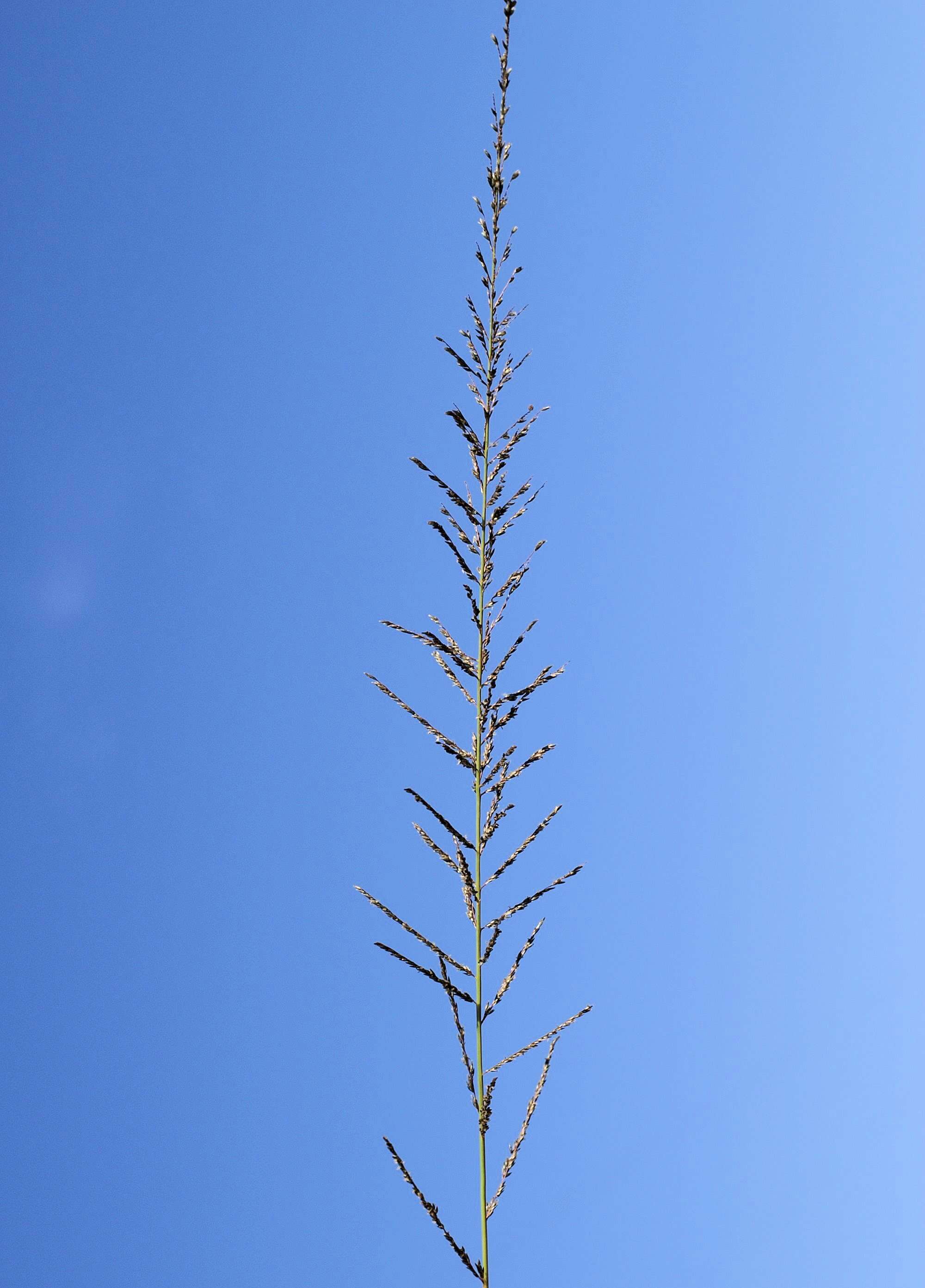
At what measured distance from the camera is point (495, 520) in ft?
12.2

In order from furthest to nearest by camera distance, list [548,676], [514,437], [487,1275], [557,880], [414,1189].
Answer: [514,437], [548,676], [557,880], [414,1189], [487,1275]

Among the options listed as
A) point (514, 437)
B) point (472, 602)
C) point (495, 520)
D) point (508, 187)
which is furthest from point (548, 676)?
point (508, 187)

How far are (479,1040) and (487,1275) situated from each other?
60 cm

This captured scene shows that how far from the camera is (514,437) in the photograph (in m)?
3.92

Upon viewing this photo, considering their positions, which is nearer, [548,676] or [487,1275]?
[487,1275]

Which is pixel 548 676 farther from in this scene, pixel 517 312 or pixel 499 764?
pixel 517 312

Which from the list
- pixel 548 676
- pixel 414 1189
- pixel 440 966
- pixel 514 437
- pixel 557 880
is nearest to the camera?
pixel 414 1189

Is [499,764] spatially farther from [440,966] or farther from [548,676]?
[440,966]

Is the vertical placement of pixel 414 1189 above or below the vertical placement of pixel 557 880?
below

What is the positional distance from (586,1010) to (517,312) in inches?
111

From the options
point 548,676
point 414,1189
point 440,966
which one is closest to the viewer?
point 414,1189

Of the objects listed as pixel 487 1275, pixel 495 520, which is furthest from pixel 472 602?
pixel 487 1275

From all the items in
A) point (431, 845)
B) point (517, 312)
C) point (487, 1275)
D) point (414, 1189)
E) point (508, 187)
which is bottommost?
point (487, 1275)

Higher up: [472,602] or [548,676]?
[472,602]
